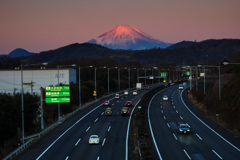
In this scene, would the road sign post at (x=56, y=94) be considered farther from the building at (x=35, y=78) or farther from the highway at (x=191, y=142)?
the building at (x=35, y=78)

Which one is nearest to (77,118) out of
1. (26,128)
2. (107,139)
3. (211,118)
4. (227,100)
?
(26,128)

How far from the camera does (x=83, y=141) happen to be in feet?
118

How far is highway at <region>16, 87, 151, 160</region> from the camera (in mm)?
29636

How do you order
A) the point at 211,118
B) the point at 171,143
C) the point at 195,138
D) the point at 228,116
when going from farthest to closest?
the point at 211,118, the point at 228,116, the point at 195,138, the point at 171,143

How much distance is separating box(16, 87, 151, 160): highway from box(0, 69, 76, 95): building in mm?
51793

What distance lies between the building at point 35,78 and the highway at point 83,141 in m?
51.8

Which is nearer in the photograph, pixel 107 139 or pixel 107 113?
pixel 107 139

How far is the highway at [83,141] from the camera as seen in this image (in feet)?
97.2

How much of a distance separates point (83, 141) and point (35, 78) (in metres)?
75.6

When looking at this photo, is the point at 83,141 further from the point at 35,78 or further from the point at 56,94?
the point at 35,78

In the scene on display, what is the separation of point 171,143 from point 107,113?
2469cm

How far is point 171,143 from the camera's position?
112 ft

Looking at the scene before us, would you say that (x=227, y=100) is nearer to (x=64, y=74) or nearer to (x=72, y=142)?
(x=72, y=142)

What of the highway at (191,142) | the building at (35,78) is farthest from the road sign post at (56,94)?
the building at (35,78)
